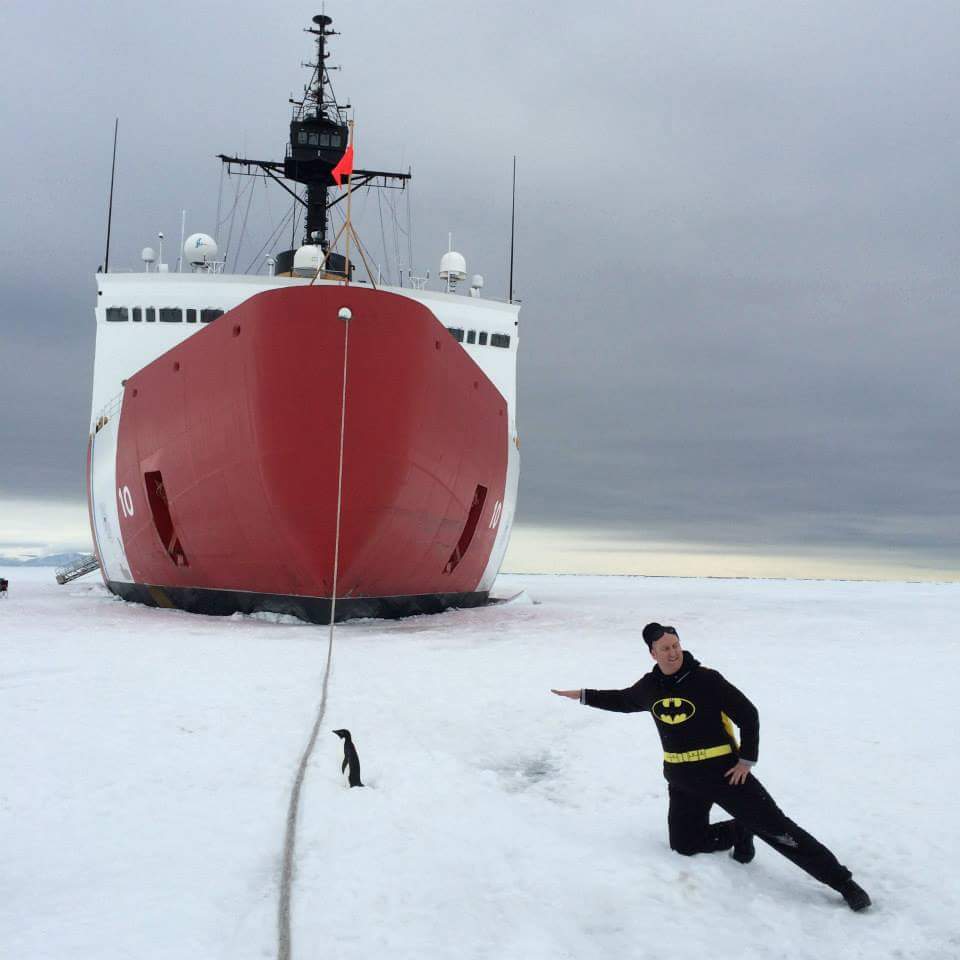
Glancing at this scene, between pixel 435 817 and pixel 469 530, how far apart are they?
9.93 m

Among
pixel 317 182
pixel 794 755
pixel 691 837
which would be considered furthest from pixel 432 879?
pixel 317 182

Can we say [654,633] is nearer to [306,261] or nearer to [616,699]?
[616,699]

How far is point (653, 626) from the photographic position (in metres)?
3.02

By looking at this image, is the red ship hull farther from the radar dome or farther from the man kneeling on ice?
the man kneeling on ice

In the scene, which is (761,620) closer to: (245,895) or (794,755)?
(794,755)

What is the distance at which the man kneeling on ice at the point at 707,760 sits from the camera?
9.23 ft

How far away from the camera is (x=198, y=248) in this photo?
1705cm

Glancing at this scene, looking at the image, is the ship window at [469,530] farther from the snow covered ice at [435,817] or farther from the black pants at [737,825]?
the black pants at [737,825]

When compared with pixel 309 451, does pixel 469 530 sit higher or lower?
lower

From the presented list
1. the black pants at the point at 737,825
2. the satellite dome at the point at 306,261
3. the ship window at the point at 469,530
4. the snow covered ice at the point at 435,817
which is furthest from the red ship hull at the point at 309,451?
the black pants at the point at 737,825

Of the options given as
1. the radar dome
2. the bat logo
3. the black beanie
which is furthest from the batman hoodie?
the radar dome

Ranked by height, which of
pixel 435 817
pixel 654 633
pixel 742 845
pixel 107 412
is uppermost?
pixel 107 412

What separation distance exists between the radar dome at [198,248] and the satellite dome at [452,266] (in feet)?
16.3

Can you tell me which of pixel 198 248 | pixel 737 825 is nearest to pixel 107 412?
pixel 198 248
